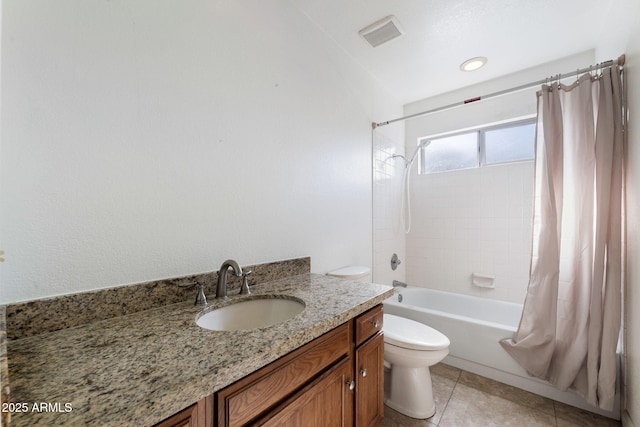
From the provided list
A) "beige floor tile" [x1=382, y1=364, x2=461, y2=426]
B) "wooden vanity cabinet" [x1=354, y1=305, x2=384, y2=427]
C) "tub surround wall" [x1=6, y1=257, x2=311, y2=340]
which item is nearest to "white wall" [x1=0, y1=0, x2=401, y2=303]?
"tub surround wall" [x1=6, y1=257, x2=311, y2=340]

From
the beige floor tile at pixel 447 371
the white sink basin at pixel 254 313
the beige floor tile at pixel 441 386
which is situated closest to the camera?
the white sink basin at pixel 254 313

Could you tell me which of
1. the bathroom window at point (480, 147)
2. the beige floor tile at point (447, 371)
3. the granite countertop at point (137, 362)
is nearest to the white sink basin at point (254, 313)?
A: the granite countertop at point (137, 362)

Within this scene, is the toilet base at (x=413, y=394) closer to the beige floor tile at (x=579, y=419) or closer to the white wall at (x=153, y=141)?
the beige floor tile at (x=579, y=419)

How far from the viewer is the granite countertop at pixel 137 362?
0.44 metres

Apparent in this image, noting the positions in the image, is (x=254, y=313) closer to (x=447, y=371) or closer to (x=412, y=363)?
(x=412, y=363)

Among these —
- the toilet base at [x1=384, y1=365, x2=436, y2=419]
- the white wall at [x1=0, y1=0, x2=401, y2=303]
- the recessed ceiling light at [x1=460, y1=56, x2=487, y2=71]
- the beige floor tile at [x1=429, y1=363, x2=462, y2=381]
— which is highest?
the recessed ceiling light at [x1=460, y1=56, x2=487, y2=71]

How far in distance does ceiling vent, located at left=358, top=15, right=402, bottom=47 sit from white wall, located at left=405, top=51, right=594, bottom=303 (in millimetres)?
1201

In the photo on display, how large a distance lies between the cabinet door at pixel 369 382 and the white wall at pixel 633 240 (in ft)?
3.90

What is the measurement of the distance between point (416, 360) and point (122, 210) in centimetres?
163

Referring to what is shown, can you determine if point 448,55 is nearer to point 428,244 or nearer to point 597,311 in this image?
point 428,244

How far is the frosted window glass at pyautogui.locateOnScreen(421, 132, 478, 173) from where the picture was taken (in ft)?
8.50

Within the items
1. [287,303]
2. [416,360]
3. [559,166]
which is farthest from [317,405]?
[559,166]

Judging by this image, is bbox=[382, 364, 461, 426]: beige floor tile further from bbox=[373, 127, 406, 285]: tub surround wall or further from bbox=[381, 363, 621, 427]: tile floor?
bbox=[373, 127, 406, 285]: tub surround wall

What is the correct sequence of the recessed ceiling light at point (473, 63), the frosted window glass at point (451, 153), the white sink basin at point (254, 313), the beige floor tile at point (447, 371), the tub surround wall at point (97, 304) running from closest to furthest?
the tub surround wall at point (97, 304) < the white sink basin at point (254, 313) < the beige floor tile at point (447, 371) < the recessed ceiling light at point (473, 63) < the frosted window glass at point (451, 153)
